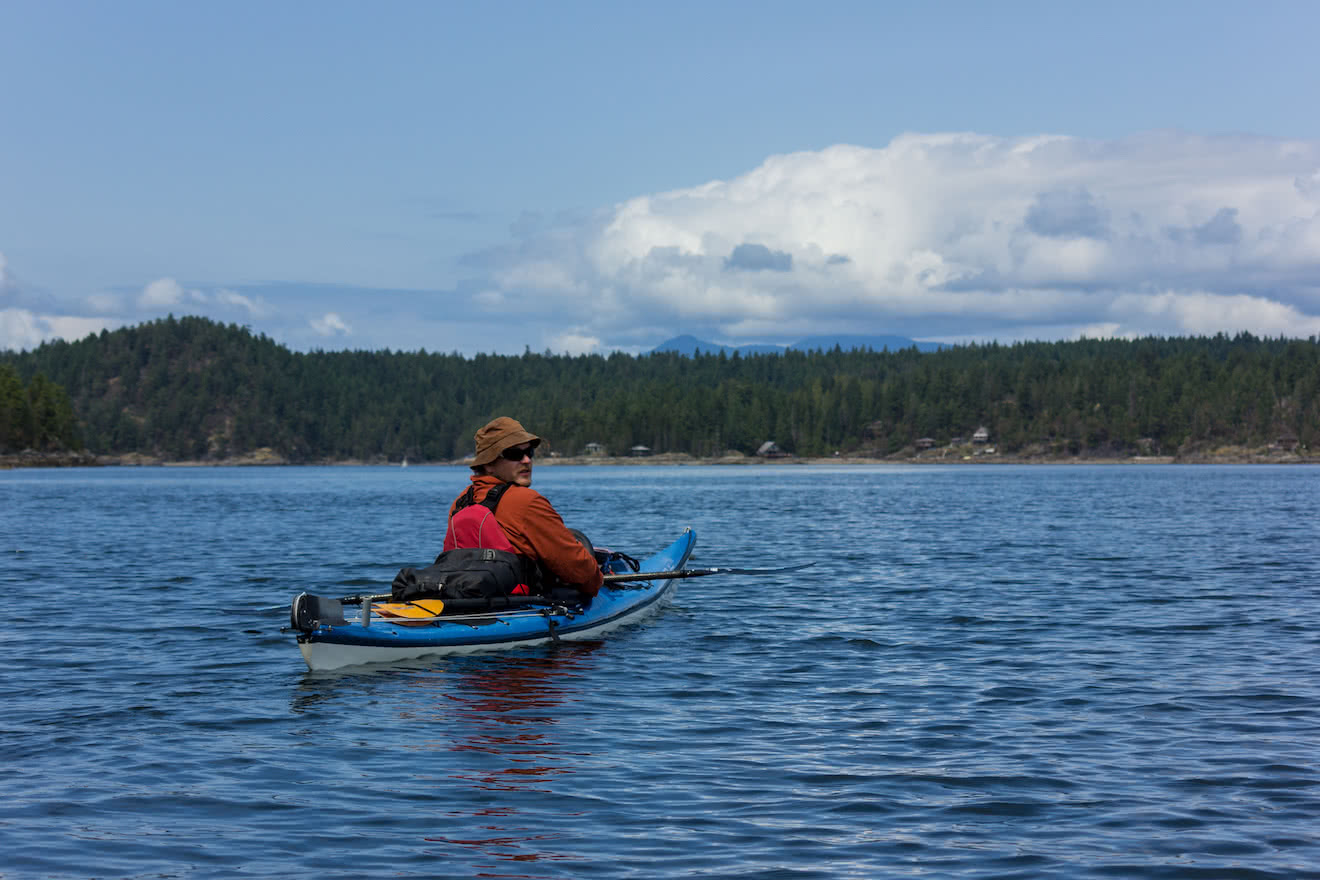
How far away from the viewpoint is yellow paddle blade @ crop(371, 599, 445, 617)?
606 inches

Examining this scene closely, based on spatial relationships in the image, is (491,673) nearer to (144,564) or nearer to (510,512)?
(510,512)

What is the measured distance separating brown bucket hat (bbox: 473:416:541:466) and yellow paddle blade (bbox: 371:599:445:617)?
196 cm

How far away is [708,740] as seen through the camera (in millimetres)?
11305

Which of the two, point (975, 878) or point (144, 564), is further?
point (144, 564)

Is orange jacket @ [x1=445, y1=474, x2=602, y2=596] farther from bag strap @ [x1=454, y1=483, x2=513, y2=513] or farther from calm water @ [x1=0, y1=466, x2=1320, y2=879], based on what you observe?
calm water @ [x1=0, y1=466, x2=1320, y2=879]

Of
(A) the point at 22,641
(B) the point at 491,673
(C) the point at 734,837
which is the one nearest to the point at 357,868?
(C) the point at 734,837

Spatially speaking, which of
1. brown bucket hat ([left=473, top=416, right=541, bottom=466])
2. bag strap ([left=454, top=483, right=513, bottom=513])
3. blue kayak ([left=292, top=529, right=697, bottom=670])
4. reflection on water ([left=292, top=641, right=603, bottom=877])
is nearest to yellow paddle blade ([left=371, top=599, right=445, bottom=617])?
blue kayak ([left=292, top=529, right=697, bottom=670])

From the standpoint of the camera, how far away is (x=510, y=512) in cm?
1580

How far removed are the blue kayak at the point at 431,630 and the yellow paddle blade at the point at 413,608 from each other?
0.35 ft

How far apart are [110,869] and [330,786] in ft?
7.21

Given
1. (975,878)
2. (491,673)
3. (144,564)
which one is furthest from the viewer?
(144,564)

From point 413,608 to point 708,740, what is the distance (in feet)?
18.4

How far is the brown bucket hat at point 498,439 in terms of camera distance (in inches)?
617

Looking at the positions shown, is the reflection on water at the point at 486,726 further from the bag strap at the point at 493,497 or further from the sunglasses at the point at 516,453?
the sunglasses at the point at 516,453
